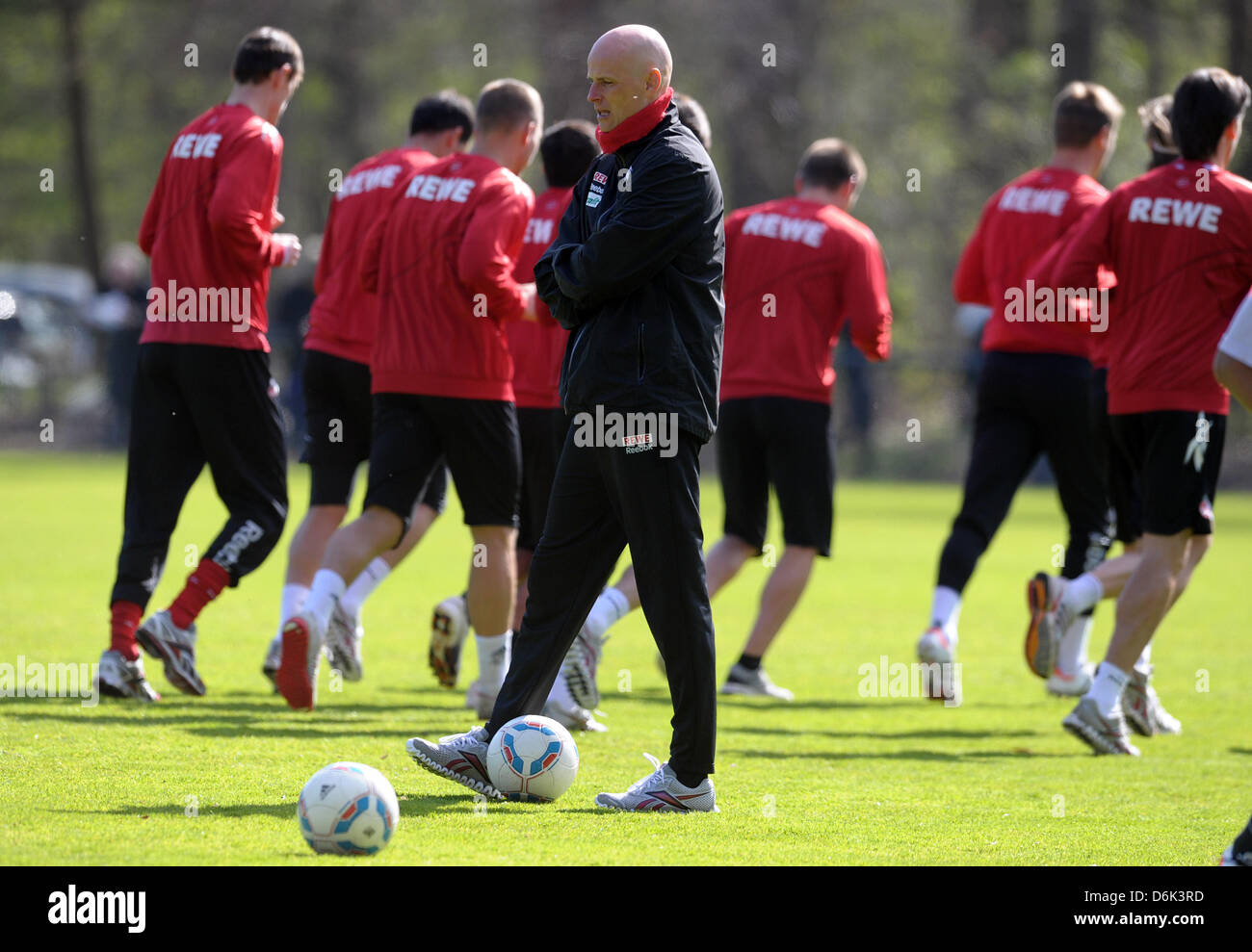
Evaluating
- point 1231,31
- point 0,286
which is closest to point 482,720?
point 1231,31

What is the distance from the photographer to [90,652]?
904 centimetres

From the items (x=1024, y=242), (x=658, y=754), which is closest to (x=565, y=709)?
(x=658, y=754)

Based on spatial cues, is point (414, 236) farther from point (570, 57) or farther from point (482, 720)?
point (570, 57)

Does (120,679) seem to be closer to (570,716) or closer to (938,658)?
(570,716)

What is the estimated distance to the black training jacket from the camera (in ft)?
17.9

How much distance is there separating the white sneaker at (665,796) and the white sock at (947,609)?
336 cm

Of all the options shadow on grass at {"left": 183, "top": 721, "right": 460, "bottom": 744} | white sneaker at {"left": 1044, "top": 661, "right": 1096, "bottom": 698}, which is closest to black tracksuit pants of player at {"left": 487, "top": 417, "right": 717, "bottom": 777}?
shadow on grass at {"left": 183, "top": 721, "right": 460, "bottom": 744}

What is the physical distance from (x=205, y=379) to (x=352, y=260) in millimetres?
1133

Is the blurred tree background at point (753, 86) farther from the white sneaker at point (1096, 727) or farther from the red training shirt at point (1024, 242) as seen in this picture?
the white sneaker at point (1096, 727)

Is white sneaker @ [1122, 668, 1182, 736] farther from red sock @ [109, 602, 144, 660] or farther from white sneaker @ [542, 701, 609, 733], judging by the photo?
red sock @ [109, 602, 144, 660]

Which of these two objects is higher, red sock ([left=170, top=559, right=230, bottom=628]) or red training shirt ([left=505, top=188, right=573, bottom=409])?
red training shirt ([left=505, top=188, right=573, bottom=409])

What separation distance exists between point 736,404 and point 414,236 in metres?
2.38

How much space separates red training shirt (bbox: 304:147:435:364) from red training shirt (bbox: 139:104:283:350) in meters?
0.62
